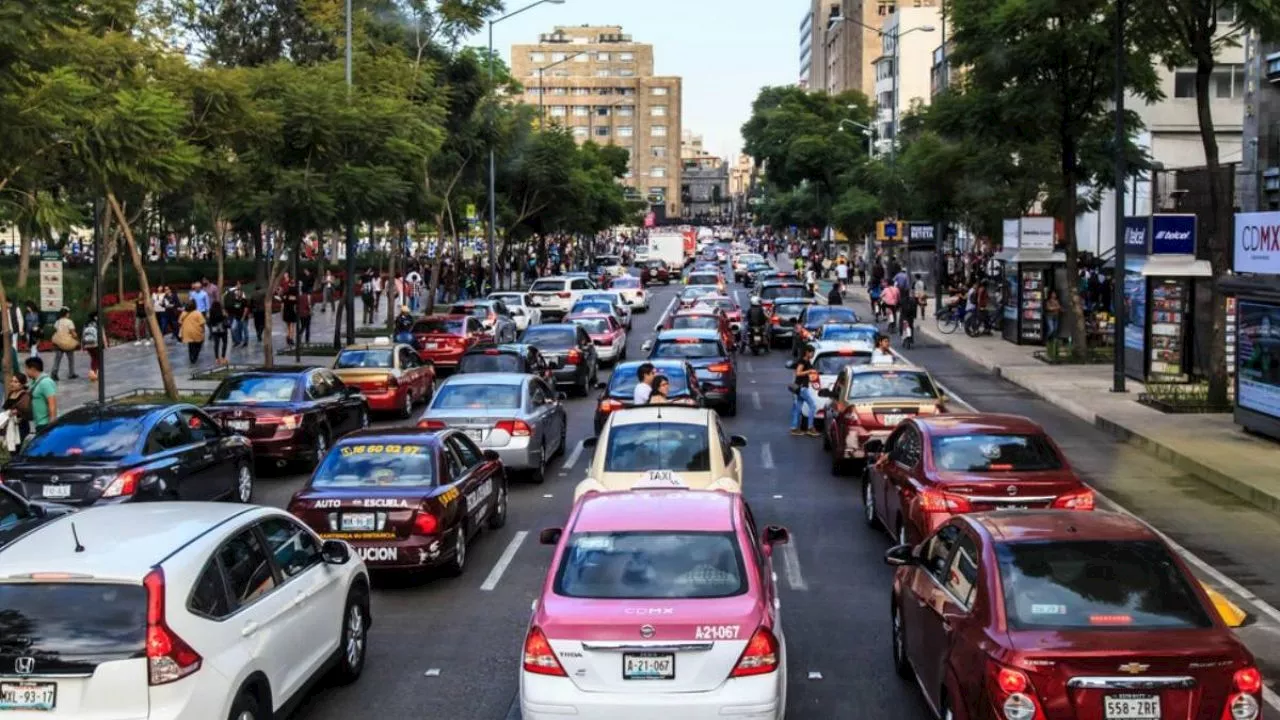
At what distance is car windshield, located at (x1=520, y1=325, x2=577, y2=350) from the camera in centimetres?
3152

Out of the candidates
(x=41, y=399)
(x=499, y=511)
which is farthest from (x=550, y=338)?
(x=499, y=511)

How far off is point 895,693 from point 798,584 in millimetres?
3589

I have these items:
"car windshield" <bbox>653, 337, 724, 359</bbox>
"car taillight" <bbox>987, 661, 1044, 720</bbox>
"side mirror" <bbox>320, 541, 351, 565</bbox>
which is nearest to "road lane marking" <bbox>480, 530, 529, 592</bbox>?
"side mirror" <bbox>320, 541, 351, 565</bbox>

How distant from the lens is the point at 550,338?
31.8 metres

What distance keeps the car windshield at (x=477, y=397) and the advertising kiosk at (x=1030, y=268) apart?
2514 cm

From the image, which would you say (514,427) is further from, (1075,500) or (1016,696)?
(1016,696)

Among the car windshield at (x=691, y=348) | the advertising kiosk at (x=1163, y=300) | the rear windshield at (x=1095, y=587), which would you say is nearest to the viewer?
the rear windshield at (x=1095, y=587)

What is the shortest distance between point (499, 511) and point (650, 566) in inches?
313

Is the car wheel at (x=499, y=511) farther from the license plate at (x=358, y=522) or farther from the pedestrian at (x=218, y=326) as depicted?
the pedestrian at (x=218, y=326)

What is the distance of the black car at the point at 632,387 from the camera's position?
22.1m

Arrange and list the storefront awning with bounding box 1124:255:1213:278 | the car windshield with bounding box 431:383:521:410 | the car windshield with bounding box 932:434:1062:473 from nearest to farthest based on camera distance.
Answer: the car windshield with bounding box 932:434:1062:473 < the car windshield with bounding box 431:383:521:410 < the storefront awning with bounding box 1124:255:1213:278

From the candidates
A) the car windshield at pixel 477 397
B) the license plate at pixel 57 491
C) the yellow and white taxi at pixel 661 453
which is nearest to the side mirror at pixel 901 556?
the yellow and white taxi at pixel 661 453

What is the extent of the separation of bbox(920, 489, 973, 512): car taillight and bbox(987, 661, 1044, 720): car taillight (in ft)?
18.7

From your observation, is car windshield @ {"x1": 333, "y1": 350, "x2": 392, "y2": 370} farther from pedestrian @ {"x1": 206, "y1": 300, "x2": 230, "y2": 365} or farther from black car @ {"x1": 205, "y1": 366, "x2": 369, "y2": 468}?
pedestrian @ {"x1": 206, "y1": 300, "x2": 230, "y2": 365}
